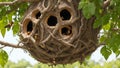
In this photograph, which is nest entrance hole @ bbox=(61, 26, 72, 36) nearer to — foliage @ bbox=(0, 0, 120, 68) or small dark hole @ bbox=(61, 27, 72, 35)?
small dark hole @ bbox=(61, 27, 72, 35)

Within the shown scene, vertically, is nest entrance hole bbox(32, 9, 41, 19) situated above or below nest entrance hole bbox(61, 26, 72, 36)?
above

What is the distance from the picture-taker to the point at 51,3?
8.43 feet

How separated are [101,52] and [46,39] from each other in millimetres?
362

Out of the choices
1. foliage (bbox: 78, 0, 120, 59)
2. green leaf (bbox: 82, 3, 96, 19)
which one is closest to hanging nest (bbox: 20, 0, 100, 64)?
foliage (bbox: 78, 0, 120, 59)

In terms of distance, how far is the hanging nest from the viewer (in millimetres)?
2547

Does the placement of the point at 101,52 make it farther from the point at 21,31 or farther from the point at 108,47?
the point at 21,31

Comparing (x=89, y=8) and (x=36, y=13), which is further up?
(x=36, y=13)

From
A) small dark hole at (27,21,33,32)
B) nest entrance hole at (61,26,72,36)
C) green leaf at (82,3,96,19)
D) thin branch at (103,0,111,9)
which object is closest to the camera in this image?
green leaf at (82,3,96,19)

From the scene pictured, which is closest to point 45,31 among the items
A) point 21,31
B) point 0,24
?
point 21,31

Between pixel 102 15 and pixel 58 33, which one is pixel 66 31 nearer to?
pixel 58 33

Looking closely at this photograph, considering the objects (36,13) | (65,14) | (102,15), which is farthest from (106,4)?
(36,13)

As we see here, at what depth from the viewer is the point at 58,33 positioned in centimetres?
255

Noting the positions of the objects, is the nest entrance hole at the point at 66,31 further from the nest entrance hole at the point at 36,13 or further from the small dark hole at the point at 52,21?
the nest entrance hole at the point at 36,13

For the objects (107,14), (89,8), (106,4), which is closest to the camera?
(89,8)
